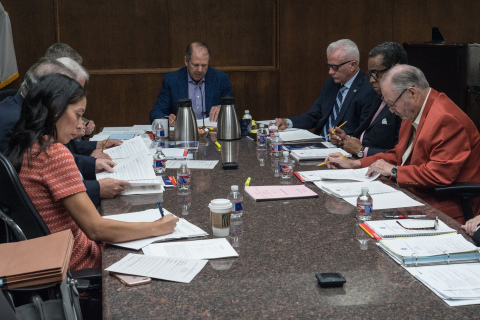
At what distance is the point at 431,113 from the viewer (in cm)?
285

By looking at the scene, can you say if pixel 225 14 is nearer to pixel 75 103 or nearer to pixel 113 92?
pixel 113 92

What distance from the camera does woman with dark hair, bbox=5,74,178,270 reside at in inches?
77.3

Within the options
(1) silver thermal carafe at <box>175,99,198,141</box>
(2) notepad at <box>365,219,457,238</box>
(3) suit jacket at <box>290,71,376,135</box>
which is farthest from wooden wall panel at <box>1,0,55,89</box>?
(2) notepad at <box>365,219,457,238</box>

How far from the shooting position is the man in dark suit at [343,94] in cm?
424

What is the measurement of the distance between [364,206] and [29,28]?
15.7ft

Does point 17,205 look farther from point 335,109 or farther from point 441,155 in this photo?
point 335,109

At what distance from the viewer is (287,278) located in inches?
64.4

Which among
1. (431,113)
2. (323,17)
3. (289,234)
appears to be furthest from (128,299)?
(323,17)

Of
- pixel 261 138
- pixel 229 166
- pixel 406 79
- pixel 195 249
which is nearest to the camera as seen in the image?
pixel 195 249

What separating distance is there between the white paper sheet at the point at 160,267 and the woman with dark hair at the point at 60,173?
0.61 ft

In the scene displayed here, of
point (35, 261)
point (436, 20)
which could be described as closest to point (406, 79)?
point (35, 261)

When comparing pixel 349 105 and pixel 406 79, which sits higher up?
pixel 406 79

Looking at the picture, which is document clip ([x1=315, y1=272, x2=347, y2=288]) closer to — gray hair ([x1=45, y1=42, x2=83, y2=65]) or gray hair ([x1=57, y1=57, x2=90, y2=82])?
gray hair ([x1=57, y1=57, x2=90, y2=82])

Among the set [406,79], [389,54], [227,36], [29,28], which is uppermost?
[29,28]
